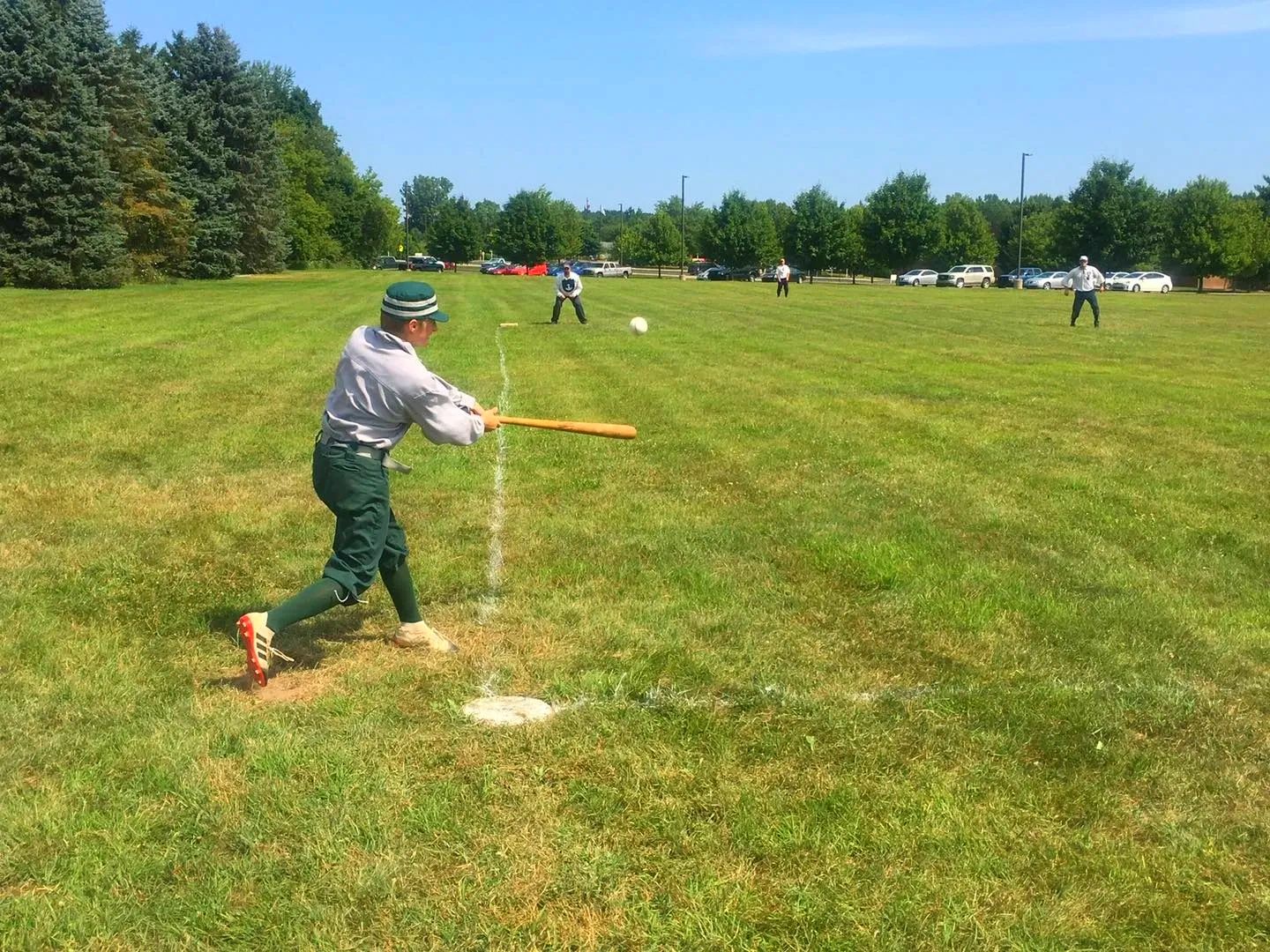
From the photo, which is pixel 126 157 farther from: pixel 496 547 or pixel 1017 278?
pixel 1017 278

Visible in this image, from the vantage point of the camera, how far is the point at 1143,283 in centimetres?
6788

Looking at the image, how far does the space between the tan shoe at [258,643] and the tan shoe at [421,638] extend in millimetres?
774

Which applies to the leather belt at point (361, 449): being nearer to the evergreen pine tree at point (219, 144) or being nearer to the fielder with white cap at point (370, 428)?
the fielder with white cap at point (370, 428)

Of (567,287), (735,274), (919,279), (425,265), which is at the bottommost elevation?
(567,287)

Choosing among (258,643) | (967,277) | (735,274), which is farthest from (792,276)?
(258,643)

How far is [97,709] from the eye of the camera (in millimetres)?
4641

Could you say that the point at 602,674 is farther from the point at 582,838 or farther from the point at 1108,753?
the point at 1108,753

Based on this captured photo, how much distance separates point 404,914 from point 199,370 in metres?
14.4

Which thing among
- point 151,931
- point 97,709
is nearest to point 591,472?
point 97,709

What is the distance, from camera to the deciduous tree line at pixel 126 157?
120 ft

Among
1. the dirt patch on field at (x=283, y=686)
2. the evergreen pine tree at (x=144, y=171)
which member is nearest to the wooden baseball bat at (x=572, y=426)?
the dirt patch on field at (x=283, y=686)

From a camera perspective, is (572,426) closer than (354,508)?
No

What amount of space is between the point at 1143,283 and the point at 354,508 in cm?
7222

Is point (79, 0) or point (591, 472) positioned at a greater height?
point (79, 0)
